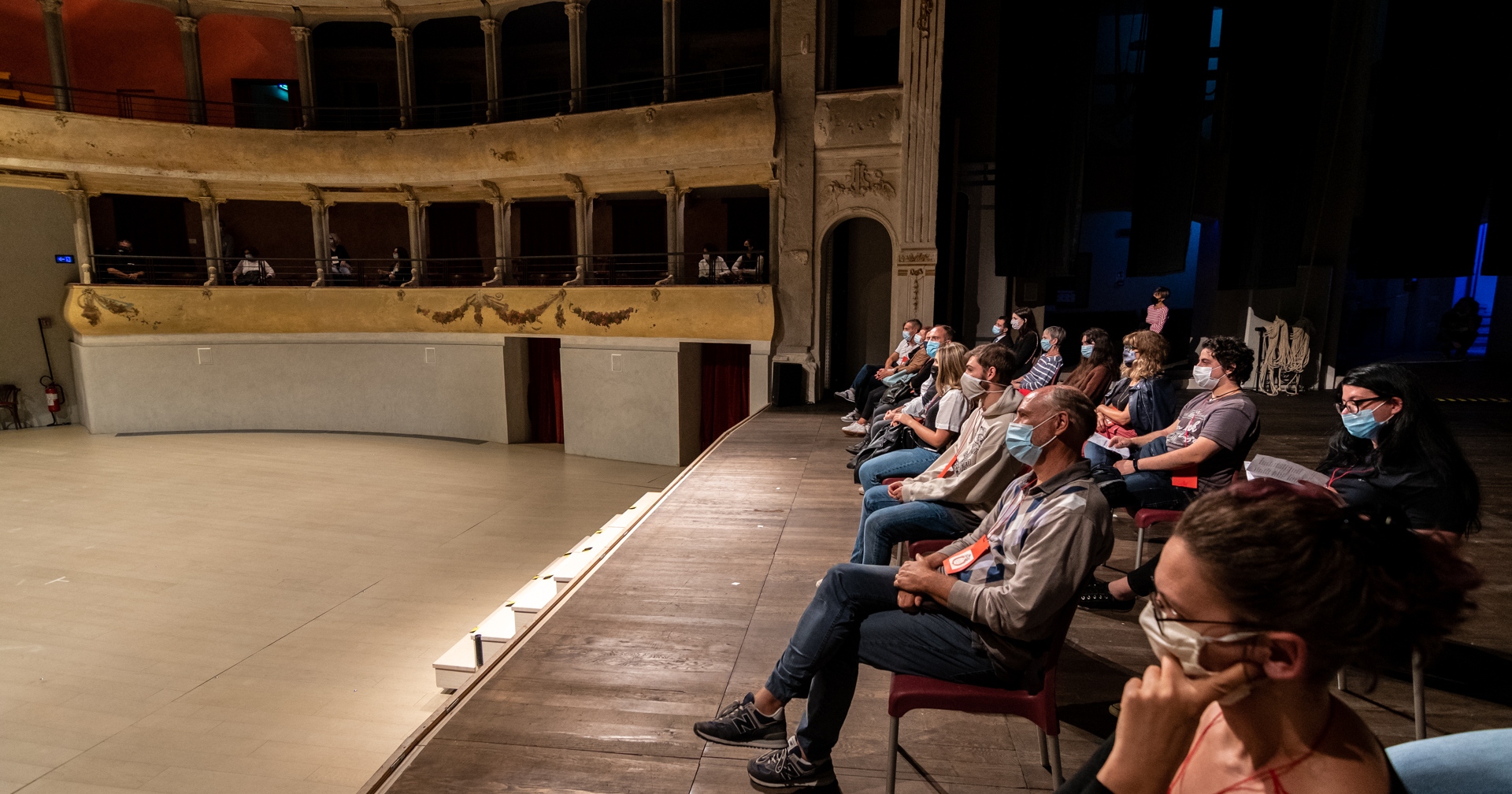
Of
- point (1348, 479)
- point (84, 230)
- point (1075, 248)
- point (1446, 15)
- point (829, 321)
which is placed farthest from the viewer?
point (84, 230)

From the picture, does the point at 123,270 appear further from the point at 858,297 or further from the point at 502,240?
the point at 858,297

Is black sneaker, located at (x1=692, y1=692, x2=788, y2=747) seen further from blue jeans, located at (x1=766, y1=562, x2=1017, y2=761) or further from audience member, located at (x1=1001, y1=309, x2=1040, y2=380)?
audience member, located at (x1=1001, y1=309, x2=1040, y2=380)

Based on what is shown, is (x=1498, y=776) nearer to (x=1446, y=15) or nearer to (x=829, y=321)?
(x=1446, y=15)

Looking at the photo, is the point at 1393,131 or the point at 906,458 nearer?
the point at 906,458

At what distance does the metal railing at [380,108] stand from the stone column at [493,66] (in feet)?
0.14

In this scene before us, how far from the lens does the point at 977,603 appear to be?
2035mm

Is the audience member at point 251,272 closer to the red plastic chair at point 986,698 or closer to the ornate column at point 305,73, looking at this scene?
the ornate column at point 305,73

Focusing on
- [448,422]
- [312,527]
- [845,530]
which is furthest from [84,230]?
[845,530]

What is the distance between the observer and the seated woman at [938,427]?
418 cm

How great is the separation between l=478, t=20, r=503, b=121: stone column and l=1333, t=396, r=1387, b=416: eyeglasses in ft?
45.4

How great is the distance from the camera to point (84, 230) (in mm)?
13391

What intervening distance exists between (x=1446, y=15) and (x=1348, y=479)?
18.6 feet

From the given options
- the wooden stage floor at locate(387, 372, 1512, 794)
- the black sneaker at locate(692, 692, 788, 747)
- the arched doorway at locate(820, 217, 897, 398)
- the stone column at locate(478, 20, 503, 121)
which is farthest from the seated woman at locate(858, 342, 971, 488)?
the stone column at locate(478, 20, 503, 121)

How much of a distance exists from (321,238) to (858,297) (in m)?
11.0
